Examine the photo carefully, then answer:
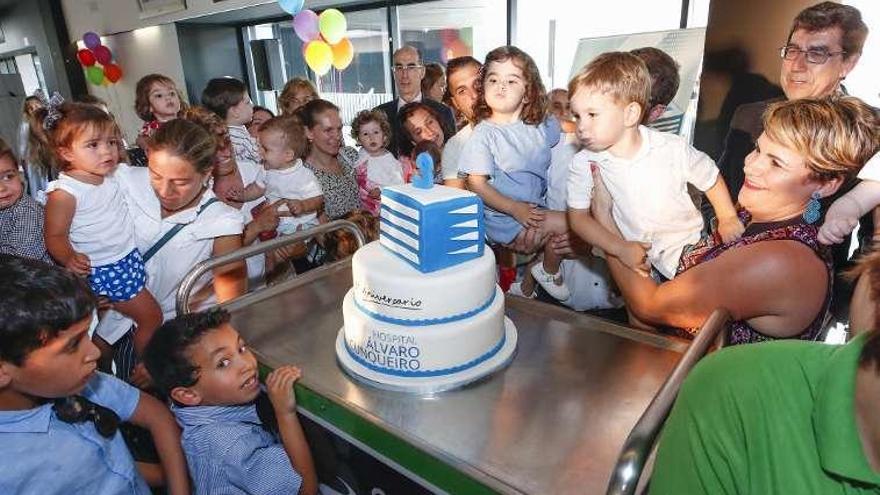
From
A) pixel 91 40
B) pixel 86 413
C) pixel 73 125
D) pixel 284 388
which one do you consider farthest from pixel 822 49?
pixel 91 40

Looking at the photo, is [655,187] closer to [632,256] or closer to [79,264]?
[632,256]

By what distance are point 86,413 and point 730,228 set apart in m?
1.74

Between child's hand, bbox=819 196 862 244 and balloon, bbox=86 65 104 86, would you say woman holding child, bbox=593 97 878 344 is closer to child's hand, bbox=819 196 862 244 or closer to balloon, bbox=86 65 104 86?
child's hand, bbox=819 196 862 244

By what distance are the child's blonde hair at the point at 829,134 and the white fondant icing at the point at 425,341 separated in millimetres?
746

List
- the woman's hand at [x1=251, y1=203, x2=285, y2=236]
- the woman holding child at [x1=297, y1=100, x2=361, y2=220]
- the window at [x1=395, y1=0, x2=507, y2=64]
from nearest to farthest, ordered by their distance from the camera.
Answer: the woman's hand at [x1=251, y1=203, x2=285, y2=236], the woman holding child at [x1=297, y1=100, x2=361, y2=220], the window at [x1=395, y1=0, x2=507, y2=64]

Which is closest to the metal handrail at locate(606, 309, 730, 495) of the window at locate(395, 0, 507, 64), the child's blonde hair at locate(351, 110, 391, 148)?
the child's blonde hair at locate(351, 110, 391, 148)

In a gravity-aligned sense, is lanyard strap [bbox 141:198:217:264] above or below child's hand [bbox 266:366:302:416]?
above

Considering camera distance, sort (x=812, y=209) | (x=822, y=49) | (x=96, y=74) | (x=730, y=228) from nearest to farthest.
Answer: (x=812, y=209) → (x=730, y=228) → (x=822, y=49) → (x=96, y=74)

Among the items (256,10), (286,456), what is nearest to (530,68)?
(286,456)

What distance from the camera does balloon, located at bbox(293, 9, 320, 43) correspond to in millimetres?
5363

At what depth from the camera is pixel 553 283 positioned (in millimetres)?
2246

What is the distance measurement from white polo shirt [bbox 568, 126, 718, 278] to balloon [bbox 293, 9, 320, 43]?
4.44 meters

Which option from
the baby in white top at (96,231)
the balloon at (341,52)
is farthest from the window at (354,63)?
the baby in white top at (96,231)

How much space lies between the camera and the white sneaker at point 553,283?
2223 mm
